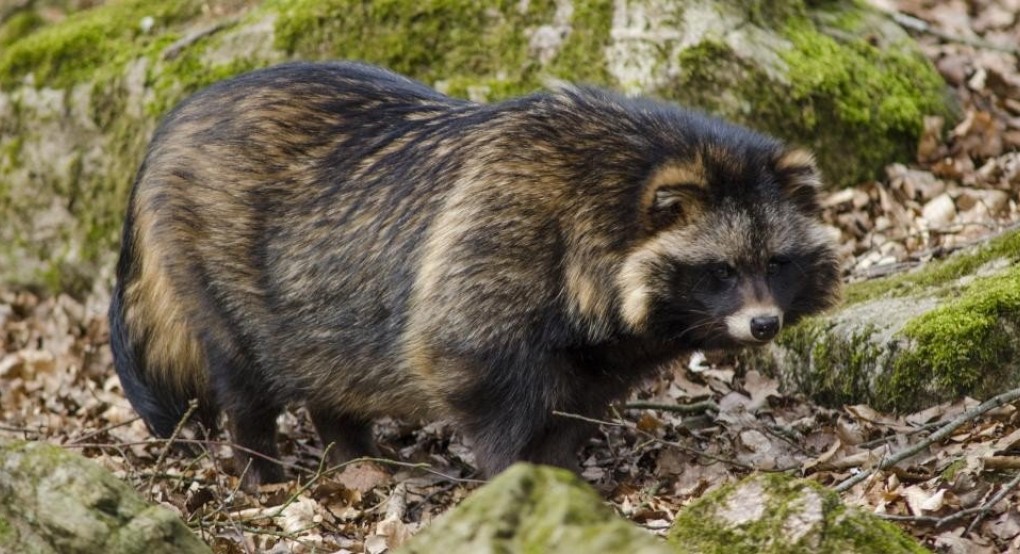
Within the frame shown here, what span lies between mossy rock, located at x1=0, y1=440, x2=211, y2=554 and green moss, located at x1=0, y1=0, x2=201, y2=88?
271 inches

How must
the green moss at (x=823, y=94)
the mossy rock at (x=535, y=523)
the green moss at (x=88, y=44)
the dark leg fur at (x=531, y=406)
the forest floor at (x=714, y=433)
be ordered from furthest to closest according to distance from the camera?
the green moss at (x=88, y=44) < the green moss at (x=823, y=94) < the dark leg fur at (x=531, y=406) < the forest floor at (x=714, y=433) < the mossy rock at (x=535, y=523)

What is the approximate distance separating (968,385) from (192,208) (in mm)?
3798

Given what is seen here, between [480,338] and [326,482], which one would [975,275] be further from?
[326,482]

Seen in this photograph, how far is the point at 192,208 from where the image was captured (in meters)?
7.18

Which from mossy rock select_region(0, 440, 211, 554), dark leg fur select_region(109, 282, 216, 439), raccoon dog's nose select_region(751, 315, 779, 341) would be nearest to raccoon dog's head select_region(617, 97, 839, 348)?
raccoon dog's nose select_region(751, 315, 779, 341)

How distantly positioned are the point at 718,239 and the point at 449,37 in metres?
4.29

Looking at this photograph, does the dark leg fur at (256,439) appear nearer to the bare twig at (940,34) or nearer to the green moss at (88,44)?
the green moss at (88,44)

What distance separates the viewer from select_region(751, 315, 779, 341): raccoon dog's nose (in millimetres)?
5973

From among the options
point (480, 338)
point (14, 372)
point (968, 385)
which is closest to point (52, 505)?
point (480, 338)

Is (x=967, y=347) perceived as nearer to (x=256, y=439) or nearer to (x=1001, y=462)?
(x=1001, y=462)

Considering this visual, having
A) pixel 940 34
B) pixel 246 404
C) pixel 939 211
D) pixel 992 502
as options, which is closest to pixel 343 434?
pixel 246 404

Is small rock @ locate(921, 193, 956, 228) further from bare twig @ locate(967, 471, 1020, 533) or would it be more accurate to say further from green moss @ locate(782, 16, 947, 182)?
bare twig @ locate(967, 471, 1020, 533)

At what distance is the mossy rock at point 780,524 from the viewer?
4242mm

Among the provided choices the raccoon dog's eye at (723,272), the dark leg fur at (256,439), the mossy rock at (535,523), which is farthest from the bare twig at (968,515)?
the dark leg fur at (256,439)
